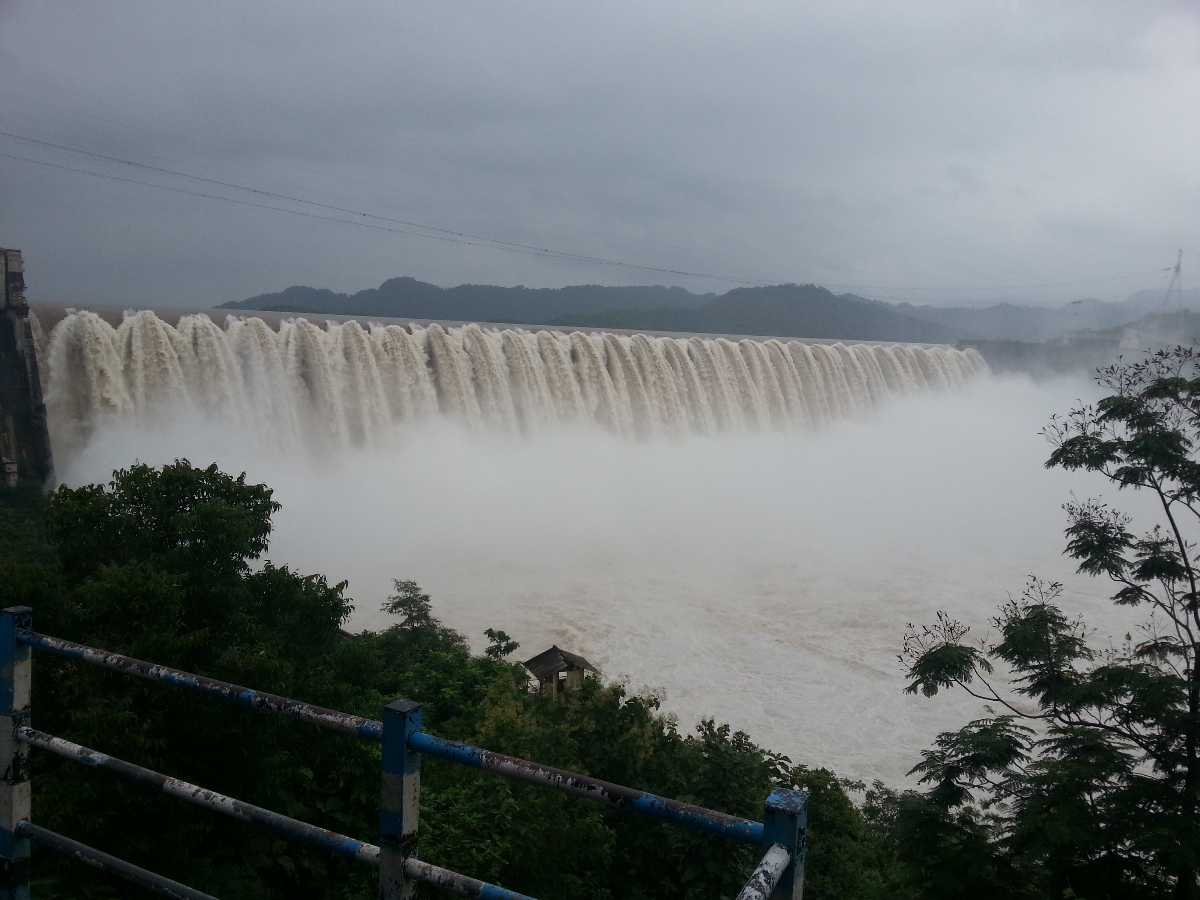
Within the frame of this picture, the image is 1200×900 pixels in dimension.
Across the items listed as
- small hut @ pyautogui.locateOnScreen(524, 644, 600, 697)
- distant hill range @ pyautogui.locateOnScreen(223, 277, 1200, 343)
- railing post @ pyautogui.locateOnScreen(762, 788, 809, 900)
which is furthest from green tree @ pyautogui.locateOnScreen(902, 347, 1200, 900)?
distant hill range @ pyautogui.locateOnScreen(223, 277, 1200, 343)

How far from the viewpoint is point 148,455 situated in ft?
83.0

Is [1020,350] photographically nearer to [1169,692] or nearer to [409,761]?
[1169,692]

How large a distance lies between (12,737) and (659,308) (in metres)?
154

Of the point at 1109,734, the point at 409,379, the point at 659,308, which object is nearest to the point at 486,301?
the point at 659,308

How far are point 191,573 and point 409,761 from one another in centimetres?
740

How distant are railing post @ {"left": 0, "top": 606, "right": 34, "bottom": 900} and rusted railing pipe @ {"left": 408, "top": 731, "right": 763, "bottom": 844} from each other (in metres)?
1.46

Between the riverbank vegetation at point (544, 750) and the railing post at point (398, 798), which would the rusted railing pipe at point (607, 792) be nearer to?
the railing post at point (398, 798)

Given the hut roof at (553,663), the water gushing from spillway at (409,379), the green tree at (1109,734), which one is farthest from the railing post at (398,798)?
the water gushing from spillway at (409,379)

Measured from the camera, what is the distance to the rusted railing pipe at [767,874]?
1531 millimetres

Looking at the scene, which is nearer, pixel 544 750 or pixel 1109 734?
pixel 1109 734

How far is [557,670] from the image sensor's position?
15711 millimetres

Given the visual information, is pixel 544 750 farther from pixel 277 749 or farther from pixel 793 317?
pixel 793 317

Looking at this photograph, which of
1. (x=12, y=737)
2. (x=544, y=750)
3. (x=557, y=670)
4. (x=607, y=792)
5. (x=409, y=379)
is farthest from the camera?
(x=409, y=379)

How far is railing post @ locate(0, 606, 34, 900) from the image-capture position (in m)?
2.59
